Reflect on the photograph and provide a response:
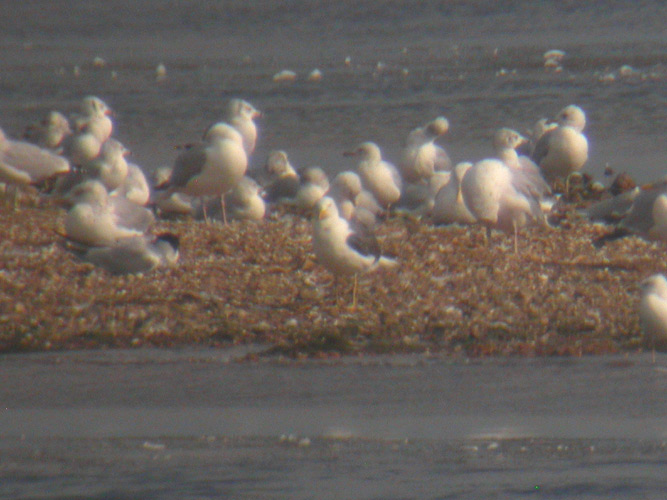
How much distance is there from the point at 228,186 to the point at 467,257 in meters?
2.75

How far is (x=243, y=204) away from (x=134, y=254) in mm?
2694

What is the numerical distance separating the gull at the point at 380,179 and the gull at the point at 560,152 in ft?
5.51

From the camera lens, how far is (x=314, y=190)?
10.8 meters

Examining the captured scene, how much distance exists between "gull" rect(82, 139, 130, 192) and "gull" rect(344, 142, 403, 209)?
2.01m

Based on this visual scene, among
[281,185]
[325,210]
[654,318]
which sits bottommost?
[654,318]

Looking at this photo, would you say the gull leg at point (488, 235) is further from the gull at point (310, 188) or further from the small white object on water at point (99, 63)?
the small white object on water at point (99, 63)

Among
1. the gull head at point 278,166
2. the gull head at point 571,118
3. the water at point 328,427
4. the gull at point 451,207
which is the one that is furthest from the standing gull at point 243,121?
the water at point 328,427

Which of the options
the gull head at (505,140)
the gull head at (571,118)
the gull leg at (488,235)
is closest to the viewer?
the gull leg at (488,235)

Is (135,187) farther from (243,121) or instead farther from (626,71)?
(626,71)

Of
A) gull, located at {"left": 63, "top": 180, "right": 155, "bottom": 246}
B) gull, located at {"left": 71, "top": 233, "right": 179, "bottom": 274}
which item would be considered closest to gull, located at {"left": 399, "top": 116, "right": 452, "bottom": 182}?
gull, located at {"left": 63, "top": 180, "right": 155, "bottom": 246}

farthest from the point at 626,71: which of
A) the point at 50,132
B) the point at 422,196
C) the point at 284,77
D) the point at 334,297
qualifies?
the point at 334,297

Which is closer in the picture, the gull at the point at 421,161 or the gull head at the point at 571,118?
the gull at the point at 421,161

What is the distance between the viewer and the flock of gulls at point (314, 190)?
780cm

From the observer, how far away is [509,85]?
744 inches
